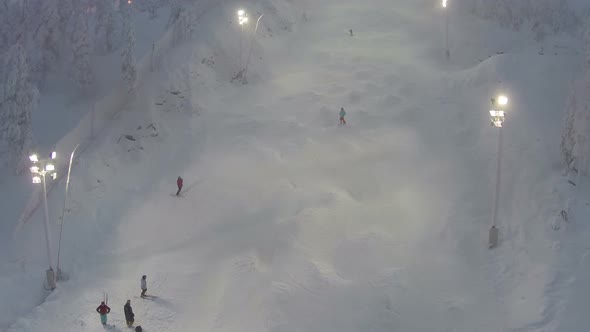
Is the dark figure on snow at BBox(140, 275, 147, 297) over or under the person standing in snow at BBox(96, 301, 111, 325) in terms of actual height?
over

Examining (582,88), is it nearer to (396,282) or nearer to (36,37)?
(396,282)

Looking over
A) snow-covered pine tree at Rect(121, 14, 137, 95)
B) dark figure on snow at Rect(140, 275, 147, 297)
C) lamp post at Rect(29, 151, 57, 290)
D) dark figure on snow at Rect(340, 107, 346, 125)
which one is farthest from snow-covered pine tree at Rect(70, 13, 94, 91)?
dark figure on snow at Rect(140, 275, 147, 297)

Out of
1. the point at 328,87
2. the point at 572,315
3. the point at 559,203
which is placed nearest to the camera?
the point at 572,315

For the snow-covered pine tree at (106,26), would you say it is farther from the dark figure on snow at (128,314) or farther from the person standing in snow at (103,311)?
the dark figure on snow at (128,314)

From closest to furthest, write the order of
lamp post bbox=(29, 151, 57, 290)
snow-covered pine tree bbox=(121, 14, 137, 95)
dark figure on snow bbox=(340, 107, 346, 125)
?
lamp post bbox=(29, 151, 57, 290) < dark figure on snow bbox=(340, 107, 346, 125) < snow-covered pine tree bbox=(121, 14, 137, 95)

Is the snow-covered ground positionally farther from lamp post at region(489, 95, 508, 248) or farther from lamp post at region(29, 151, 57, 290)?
lamp post at region(29, 151, 57, 290)

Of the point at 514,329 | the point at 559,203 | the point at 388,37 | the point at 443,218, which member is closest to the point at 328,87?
the point at 388,37
